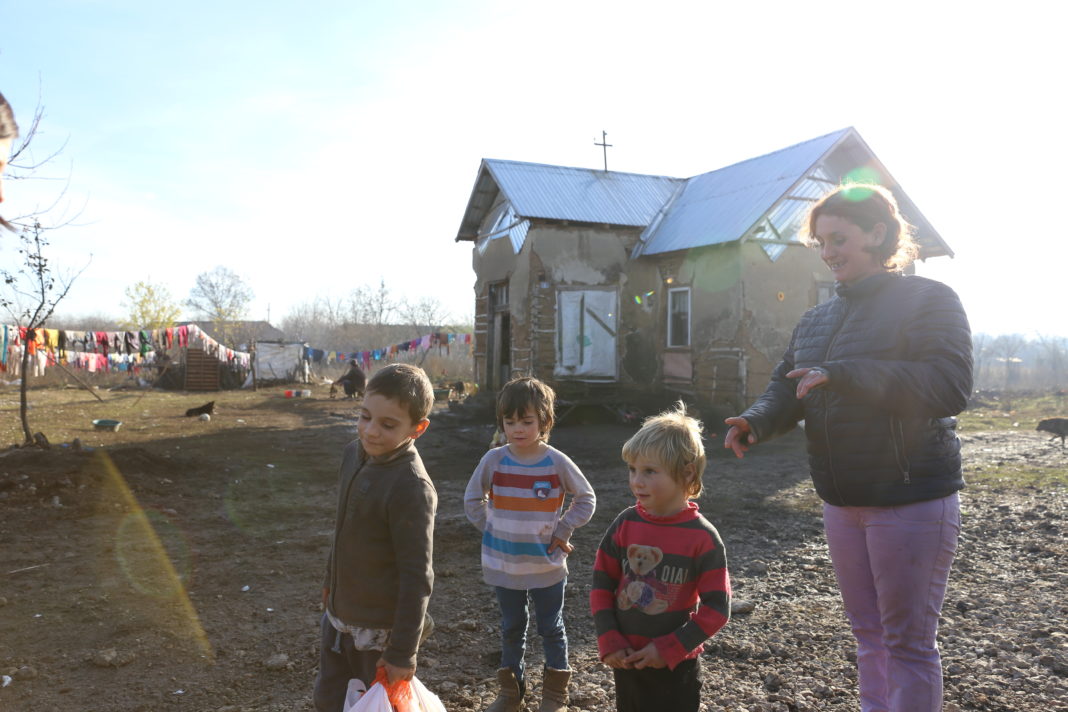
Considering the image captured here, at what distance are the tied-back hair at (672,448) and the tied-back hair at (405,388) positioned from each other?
734mm

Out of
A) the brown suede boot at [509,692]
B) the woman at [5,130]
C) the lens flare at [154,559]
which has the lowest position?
the lens flare at [154,559]

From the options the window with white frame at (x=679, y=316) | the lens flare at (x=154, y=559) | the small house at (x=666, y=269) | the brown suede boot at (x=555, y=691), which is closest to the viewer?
the brown suede boot at (x=555, y=691)

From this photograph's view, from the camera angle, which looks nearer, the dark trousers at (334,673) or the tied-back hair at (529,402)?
the dark trousers at (334,673)

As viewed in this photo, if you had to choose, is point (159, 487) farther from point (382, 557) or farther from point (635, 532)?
point (635, 532)

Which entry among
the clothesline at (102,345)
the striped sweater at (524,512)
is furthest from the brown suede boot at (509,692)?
the clothesline at (102,345)

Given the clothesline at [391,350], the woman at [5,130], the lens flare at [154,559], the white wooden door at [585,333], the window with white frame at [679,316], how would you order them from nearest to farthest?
the woman at [5,130] < the lens flare at [154,559] < the window with white frame at [679,316] < the white wooden door at [585,333] < the clothesline at [391,350]

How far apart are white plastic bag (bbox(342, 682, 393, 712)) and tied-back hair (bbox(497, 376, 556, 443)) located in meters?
1.33

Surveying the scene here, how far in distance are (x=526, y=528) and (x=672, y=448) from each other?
103 centimetres

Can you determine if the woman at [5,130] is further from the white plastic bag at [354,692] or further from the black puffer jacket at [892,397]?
the black puffer jacket at [892,397]

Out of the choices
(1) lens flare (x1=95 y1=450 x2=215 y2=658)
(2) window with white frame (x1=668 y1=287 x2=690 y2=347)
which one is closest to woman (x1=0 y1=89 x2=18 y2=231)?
(1) lens flare (x1=95 y1=450 x2=215 y2=658)

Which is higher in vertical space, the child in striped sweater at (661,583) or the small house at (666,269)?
the small house at (666,269)

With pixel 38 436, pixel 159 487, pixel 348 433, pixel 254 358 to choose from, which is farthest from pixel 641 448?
pixel 254 358

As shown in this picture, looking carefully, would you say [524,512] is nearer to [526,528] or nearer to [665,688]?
[526,528]

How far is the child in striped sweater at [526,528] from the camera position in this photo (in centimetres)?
310
